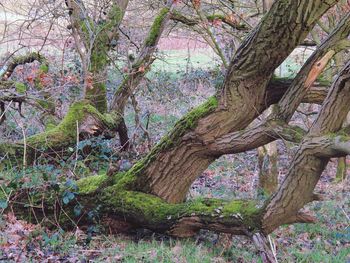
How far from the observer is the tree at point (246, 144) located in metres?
4.77

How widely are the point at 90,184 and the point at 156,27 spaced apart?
13.6 ft

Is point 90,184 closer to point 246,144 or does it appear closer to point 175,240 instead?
point 175,240

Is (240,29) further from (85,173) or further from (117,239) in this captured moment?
(117,239)

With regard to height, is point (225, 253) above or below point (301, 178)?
below

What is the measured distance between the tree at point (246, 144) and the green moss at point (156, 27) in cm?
382

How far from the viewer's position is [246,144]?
564 centimetres

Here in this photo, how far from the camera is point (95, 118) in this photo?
8.87 m

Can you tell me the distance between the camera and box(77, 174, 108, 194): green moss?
247 inches

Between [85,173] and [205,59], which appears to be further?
[205,59]

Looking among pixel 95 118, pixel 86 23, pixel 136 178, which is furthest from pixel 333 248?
pixel 86 23

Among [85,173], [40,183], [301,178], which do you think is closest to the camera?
[301,178]

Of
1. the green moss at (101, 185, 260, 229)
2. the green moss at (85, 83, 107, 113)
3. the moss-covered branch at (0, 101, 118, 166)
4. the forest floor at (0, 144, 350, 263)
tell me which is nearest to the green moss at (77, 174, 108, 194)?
the green moss at (101, 185, 260, 229)

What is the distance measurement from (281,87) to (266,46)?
773mm

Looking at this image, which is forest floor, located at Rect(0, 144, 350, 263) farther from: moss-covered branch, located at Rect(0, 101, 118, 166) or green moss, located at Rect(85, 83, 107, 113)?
green moss, located at Rect(85, 83, 107, 113)
